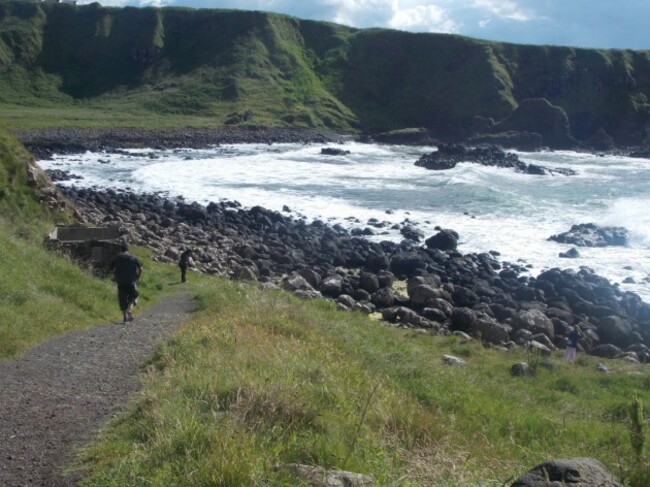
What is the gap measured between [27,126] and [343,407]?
77694 millimetres

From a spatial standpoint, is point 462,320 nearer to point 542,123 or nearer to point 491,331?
point 491,331

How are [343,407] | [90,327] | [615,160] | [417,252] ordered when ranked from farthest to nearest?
[615,160] < [417,252] < [90,327] < [343,407]

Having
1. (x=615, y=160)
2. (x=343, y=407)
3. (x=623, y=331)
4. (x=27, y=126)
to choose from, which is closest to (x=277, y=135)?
(x=27, y=126)

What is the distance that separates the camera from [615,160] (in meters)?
81.9

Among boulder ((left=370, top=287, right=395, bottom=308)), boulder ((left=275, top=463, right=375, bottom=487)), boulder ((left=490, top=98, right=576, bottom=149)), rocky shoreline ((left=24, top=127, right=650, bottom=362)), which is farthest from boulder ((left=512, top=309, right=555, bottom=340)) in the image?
boulder ((left=490, top=98, right=576, bottom=149))

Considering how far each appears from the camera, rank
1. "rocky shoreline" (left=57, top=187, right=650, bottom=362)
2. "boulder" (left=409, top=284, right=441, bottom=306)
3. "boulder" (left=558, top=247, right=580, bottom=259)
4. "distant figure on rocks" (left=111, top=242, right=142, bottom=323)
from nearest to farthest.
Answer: "distant figure on rocks" (left=111, top=242, right=142, bottom=323)
"rocky shoreline" (left=57, top=187, right=650, bottom=362)
"boulder" (left=409, top=284, right=441, bottom=306)
"boulder" (left=558, top=247, right=580, bottom=259)

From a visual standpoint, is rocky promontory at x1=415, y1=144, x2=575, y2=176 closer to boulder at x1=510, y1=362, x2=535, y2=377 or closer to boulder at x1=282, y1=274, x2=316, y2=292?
boulder at x1=282, y1=274, x2=316, y2=292

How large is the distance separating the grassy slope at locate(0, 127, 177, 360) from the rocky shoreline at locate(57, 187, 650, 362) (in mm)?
4968

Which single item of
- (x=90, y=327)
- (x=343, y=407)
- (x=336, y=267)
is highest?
(x=343, y=407)

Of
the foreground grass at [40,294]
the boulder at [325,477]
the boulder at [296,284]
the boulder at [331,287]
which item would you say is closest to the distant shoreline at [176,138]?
the boulder at [296,284]

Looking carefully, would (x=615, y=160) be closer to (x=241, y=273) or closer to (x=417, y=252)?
(x=417, y=252)

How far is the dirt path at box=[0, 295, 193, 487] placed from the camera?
554 centimetres

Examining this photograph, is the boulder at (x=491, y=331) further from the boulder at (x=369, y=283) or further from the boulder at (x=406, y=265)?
the boulder at (x=406, y=265)

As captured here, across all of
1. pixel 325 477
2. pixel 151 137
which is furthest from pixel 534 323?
pixel 151 137
